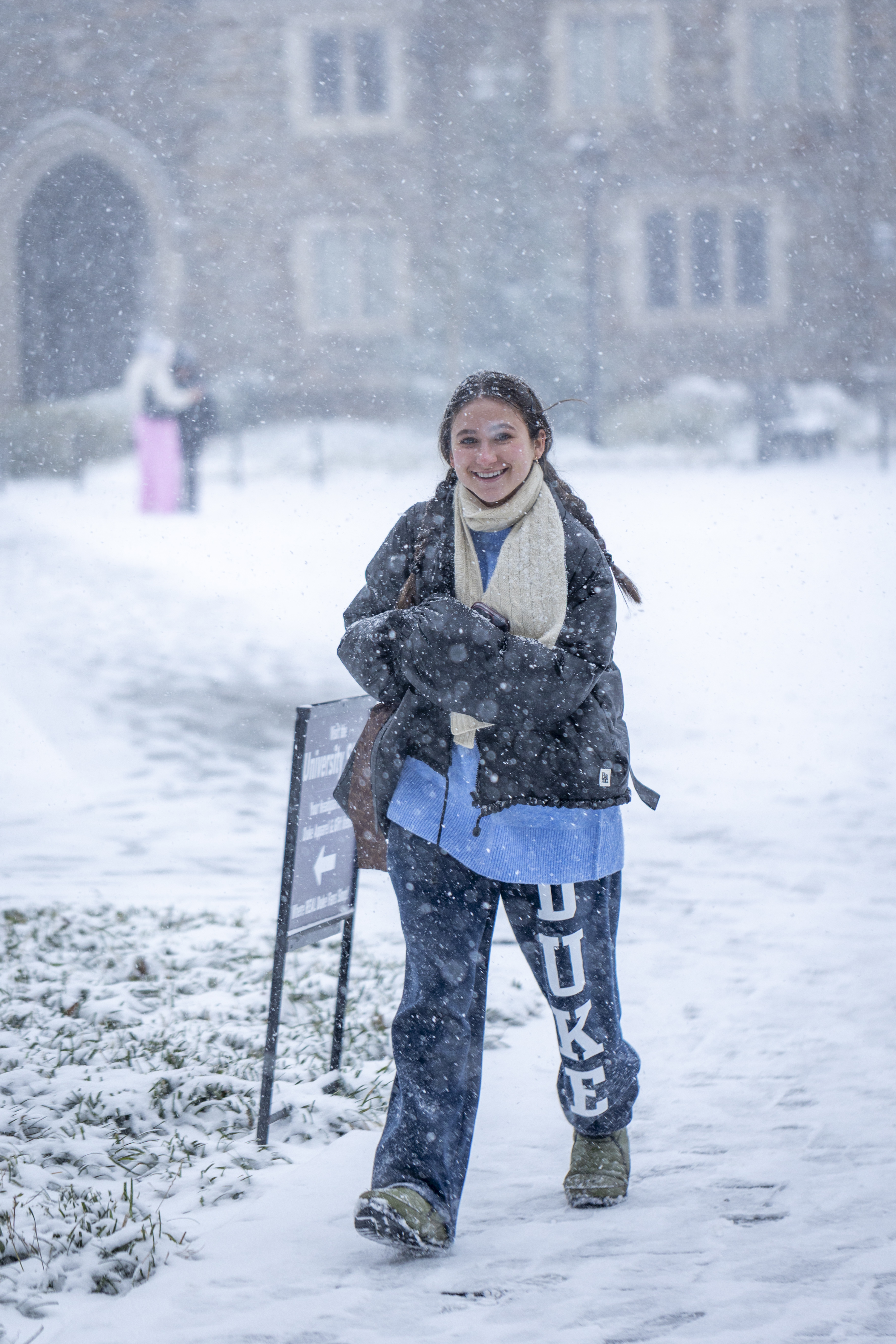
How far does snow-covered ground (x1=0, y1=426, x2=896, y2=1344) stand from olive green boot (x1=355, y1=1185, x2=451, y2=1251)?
81 millimetres

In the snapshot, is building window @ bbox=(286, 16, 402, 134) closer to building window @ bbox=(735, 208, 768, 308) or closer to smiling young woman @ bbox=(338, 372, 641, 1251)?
building window @ bbox=(735, 208, 768, 308)

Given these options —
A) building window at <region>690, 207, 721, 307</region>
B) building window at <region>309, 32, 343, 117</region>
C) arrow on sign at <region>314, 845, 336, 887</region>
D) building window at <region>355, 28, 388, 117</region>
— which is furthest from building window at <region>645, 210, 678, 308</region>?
arrow on sign at <region>314, 845, 336, 887</region>

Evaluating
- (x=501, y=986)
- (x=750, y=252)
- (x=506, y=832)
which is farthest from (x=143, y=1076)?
(x=750, y=252)

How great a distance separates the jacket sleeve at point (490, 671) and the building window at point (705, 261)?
21454mm

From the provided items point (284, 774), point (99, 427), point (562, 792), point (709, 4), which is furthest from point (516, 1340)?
point (709, 4)

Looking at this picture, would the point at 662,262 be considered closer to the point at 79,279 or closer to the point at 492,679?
the point at 79,279

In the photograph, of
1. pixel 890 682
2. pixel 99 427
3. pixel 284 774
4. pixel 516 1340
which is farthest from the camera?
pixel 99 427

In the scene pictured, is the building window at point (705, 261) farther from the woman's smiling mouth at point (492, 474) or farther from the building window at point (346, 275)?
the woman's smiling mouth at point (492, 474)

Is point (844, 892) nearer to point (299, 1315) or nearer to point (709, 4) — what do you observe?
point (299, 1315)

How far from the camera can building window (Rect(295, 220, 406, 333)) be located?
75.6 feet

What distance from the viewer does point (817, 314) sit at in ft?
76.0

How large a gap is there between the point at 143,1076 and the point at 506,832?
1.54m

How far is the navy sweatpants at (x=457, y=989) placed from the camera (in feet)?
8.72

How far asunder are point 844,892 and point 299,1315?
3.45 m
